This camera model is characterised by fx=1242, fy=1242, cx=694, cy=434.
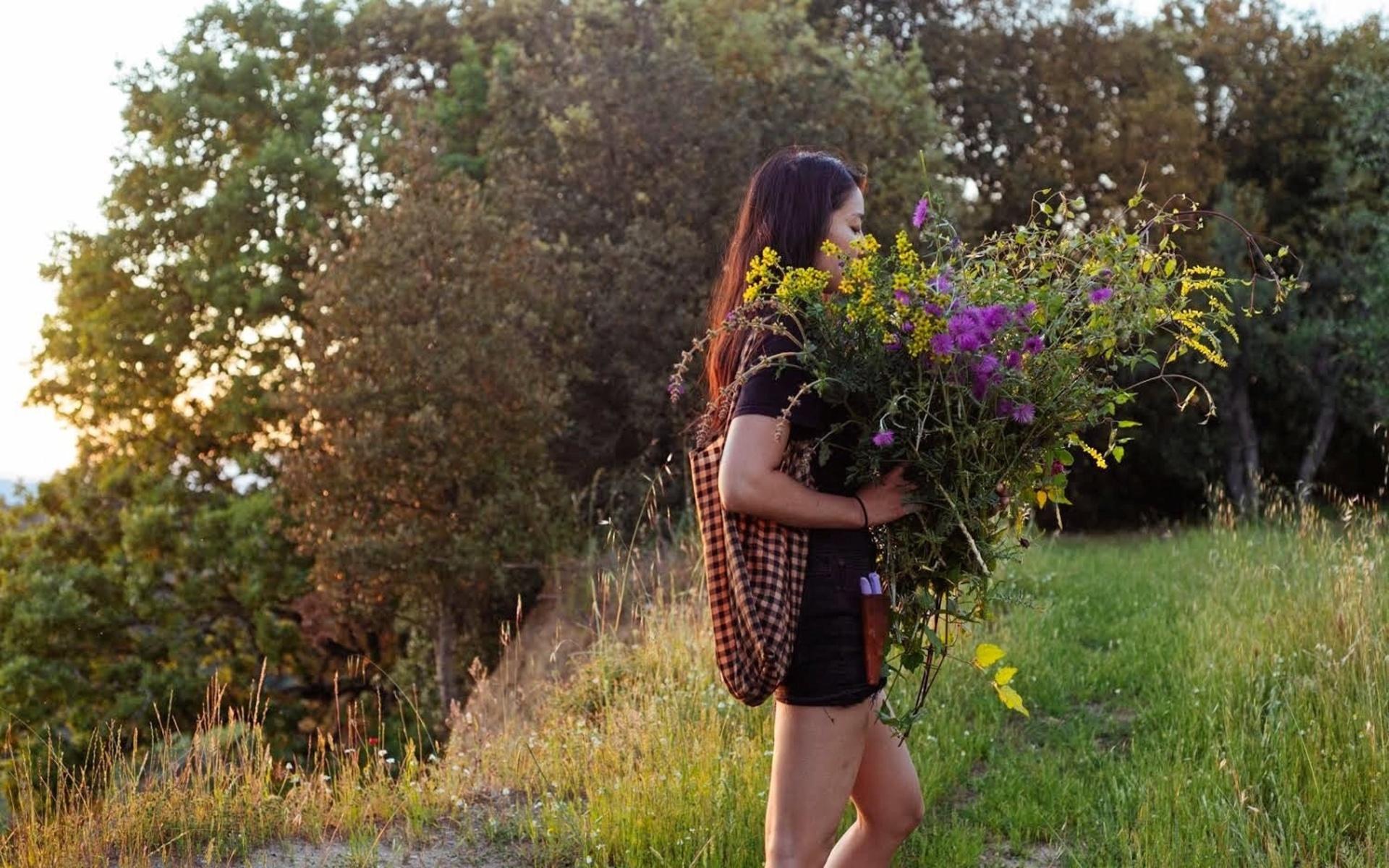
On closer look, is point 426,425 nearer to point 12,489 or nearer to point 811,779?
point 12,489

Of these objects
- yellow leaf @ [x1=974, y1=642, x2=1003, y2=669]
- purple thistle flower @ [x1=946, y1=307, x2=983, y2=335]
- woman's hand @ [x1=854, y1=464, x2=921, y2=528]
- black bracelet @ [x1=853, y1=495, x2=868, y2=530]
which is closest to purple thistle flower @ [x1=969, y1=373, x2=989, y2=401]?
purple thistle flower @ [x1=946, y1=307, x2=983, y2=335]

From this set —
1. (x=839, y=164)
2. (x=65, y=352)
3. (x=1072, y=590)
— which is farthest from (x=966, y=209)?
(x=839, y=164)

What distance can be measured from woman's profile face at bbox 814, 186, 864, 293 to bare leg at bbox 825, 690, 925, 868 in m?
1.07

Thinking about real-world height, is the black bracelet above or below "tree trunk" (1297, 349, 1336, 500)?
above

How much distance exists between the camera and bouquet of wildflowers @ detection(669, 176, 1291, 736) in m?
2.69

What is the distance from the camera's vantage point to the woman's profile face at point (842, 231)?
2850mm

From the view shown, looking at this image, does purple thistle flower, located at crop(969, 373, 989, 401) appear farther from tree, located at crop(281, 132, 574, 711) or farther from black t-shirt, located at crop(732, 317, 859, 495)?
tree, located at crop(281, 132, 574, 711)

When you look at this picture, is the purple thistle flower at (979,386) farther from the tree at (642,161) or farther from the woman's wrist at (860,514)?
the tree at (642,161)

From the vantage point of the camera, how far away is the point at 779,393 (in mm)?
2635

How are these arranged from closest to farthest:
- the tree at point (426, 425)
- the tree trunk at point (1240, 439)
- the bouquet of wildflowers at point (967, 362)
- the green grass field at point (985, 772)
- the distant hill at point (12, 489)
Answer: the bouquet of wildflowers at point (967, 362)
the green grass field at point (985, 772)
the tree at point (426, 425)
the distant hill at point (12, 489)
the tree trunk at point (1240, 439)

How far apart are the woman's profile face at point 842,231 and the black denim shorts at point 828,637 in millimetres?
608

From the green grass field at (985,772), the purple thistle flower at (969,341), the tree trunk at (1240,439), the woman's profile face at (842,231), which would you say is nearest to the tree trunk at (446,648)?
the green grass field at (985,772)

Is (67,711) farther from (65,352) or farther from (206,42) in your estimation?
(206,42)

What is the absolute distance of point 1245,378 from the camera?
22.3 meters
